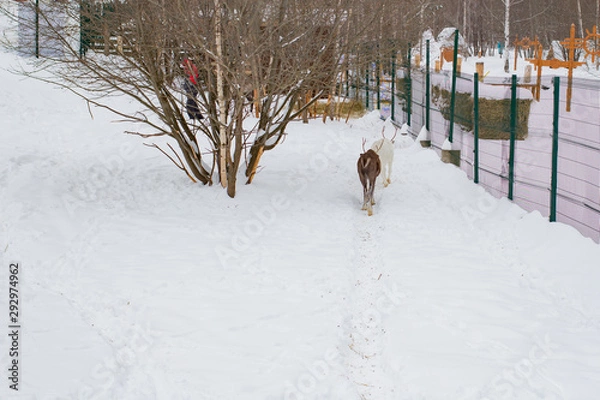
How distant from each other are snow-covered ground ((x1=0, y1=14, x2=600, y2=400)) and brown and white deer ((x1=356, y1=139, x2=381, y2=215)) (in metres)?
0.22

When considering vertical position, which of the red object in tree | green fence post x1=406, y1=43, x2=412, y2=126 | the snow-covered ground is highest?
the red object in tree

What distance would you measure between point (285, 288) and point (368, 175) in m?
3.52

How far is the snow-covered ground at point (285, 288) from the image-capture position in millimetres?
5203

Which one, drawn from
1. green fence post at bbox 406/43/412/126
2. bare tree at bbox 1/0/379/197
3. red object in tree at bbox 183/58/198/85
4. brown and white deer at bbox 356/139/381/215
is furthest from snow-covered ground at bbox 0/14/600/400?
green fence post at bbox 406/43/412/126

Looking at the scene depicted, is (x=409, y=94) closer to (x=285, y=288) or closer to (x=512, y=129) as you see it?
(x=512, y=129)

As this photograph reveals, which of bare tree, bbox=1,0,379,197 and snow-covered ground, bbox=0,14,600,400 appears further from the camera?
bare tree, bbox=1,0,379,197

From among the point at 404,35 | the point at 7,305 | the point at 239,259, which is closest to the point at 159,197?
the point at 239,259

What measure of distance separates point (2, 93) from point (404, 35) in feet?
33.8

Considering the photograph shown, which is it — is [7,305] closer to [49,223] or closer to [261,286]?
[261,286]

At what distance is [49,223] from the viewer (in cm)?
897

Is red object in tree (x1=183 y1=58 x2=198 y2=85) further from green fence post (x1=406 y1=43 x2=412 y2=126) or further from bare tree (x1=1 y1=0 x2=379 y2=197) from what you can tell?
green fence post (x1=406 y1=43 x2=412 y2=126)

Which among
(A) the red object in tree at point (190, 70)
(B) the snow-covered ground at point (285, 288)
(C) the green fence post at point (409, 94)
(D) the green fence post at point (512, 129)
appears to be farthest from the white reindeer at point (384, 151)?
(C) the green fence post at point (409, 94)

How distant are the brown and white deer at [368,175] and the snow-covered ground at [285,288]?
0.73ft

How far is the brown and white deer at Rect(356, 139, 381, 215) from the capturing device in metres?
10.4
